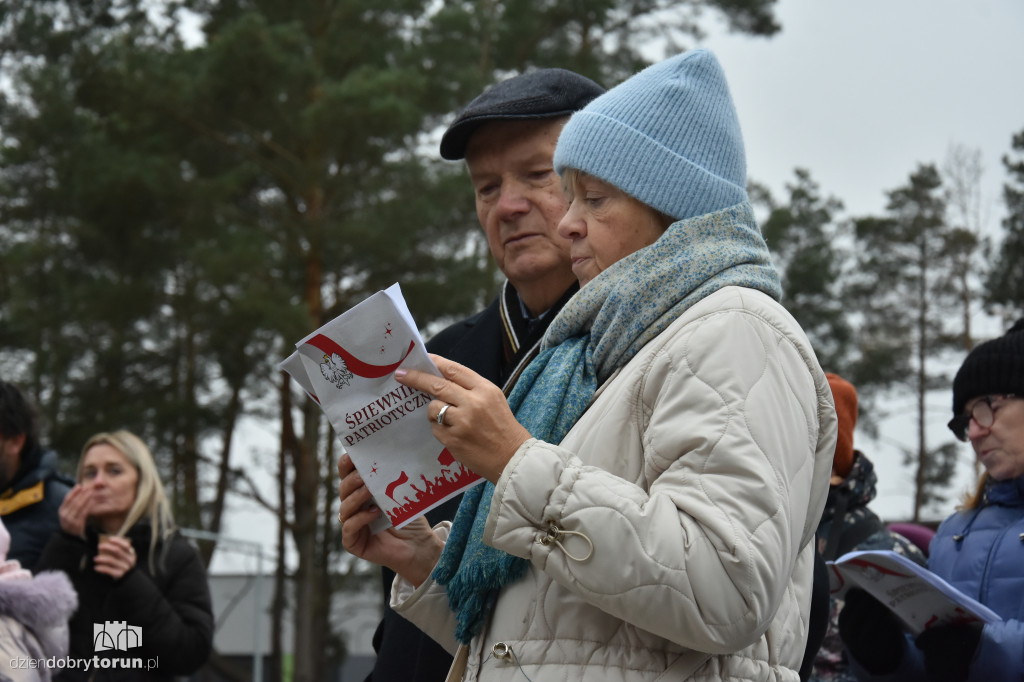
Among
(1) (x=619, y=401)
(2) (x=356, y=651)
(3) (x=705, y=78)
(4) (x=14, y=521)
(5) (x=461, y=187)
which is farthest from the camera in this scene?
(2) (x=356, y=651)

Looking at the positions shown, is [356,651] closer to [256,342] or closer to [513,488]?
[256,342]

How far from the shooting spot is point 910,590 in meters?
2.81

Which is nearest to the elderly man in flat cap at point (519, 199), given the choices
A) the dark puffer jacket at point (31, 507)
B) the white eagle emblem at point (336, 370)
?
the white eagle emblem at point (336, 370)

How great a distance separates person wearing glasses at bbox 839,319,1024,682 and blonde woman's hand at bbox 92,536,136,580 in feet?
9.03

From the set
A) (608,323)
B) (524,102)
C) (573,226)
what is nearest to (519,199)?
(524,102)

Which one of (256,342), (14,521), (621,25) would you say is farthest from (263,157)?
(14,521)

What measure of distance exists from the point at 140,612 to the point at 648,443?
10.7 ft

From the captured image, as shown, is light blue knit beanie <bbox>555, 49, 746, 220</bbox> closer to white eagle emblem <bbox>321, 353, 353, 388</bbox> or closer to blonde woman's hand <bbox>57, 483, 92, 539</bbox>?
white eagle emblem <bbox>321, 353, 353, 388</bbox>

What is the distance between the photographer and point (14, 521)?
→ 4.75m

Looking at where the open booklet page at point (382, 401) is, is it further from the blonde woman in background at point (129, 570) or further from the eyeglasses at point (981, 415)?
the blonde woman in background at point (129, 570)

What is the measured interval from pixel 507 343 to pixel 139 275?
14648 millimetres

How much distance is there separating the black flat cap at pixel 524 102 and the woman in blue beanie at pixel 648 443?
0.91 metres

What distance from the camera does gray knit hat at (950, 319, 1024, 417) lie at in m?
3.21

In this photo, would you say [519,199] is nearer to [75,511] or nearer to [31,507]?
[75,511]
